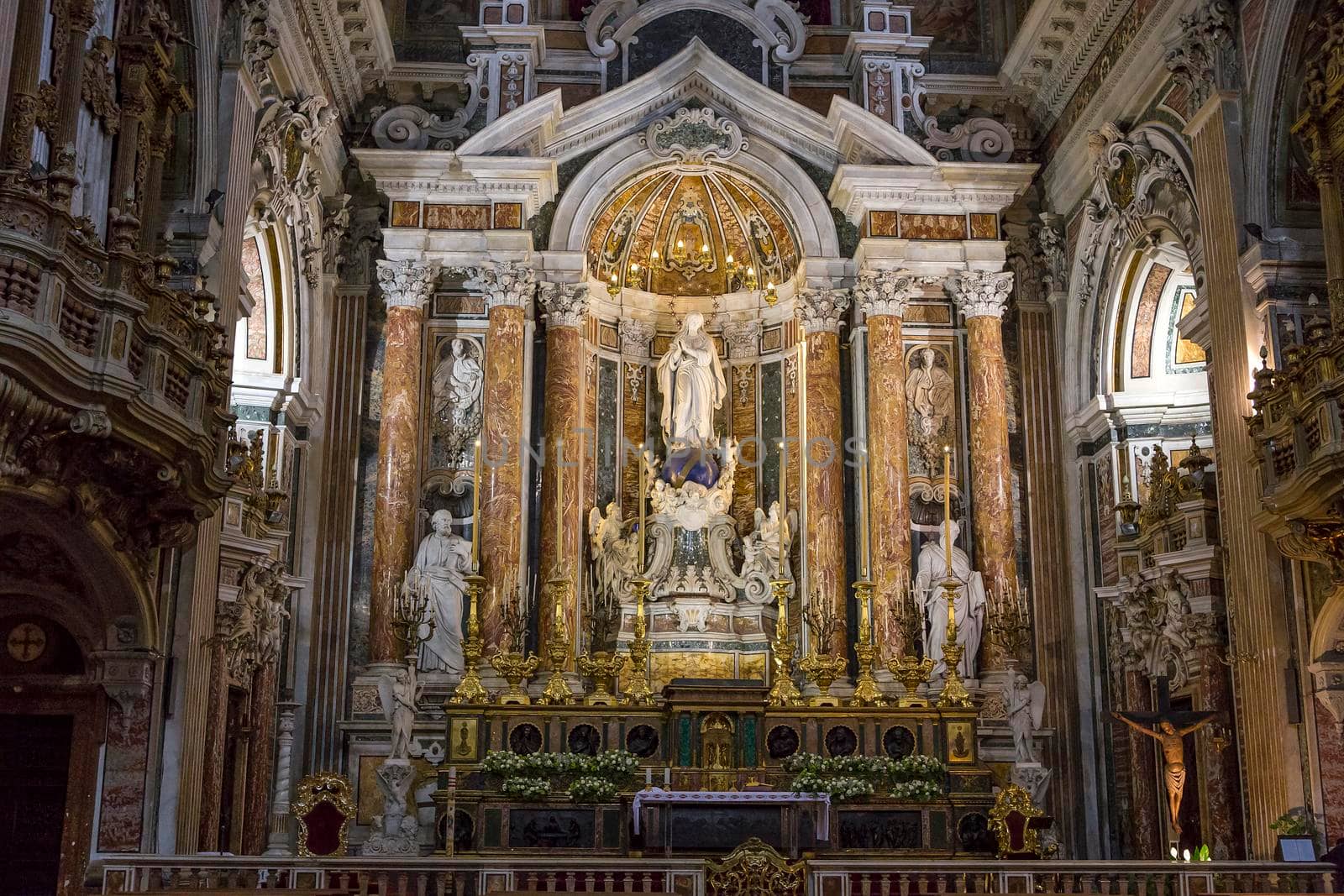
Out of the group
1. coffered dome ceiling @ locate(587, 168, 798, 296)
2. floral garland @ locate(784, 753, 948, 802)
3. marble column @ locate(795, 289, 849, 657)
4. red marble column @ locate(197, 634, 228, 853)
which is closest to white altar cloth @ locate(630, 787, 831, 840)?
floral garland @ locate(784, 753, 948, 802)

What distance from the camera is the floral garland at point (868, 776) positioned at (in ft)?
49.8

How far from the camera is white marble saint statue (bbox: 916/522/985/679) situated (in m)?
20.0

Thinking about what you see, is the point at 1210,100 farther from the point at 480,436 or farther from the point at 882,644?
the point at 480,436

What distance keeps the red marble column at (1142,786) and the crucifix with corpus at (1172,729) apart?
3.38m

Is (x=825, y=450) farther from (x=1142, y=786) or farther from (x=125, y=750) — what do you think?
(x=125, y=750)

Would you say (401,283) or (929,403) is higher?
(401,283)

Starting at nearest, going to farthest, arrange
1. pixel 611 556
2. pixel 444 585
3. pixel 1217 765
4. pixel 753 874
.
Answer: pixel 753 874 < pixel 1217 765 < pixel 444 585 < pixel 611 556

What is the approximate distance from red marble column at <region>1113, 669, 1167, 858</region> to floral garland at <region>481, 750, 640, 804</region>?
7018mm

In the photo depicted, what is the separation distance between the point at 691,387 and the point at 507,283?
300 cm

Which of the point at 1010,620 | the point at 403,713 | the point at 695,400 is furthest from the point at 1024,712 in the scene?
the point at 403,713

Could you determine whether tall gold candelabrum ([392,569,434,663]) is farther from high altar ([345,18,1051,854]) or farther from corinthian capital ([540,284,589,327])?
corinthian capital ([540,284,589,327])

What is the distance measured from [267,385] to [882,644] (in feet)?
28.2

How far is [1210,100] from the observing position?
Result: 53.6ft

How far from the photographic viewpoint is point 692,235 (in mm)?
23000
